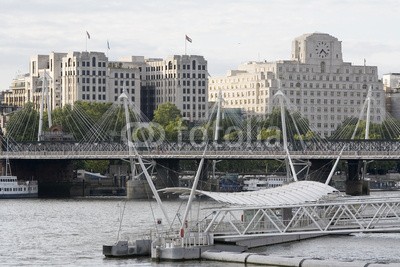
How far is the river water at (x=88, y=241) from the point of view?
87.5m

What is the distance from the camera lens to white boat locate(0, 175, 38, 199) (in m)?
170

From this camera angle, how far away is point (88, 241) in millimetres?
101438

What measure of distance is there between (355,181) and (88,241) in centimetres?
7353

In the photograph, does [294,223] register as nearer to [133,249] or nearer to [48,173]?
[133,249]

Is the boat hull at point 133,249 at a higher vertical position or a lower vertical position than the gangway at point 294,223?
lower

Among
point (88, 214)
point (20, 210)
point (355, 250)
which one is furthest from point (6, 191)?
point (355, 250)

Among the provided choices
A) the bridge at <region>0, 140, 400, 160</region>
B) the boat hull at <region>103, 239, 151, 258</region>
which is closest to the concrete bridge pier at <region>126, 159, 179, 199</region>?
the bridge at <region>0, 140, 400, 160</region>

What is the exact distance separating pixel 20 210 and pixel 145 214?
15957 mm

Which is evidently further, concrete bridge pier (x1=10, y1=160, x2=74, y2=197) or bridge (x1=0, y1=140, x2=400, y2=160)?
concrete bridge pier (x1=10, y1=160, x2=74, y2=197)

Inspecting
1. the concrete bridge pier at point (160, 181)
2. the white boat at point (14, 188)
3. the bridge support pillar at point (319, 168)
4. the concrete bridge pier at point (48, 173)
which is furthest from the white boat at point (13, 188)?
the bridge support pillar at point (319, 168)

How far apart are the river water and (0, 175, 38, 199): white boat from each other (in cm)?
2631

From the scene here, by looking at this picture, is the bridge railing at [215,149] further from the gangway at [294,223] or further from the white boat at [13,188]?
the gangway at [294,223]

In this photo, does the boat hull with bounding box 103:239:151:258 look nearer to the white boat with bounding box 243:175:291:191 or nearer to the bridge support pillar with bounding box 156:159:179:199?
the bridge support pillar with bounding box 156:159:179:199

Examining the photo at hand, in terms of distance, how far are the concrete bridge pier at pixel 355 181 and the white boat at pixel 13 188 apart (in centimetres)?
3375
